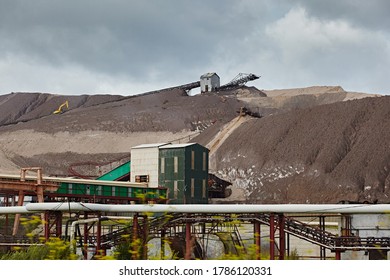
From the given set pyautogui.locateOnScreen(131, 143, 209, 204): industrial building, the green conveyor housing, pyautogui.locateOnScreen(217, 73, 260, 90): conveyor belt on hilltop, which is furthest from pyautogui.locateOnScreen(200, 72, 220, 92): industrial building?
pyautogui.locateOnScreen(131, 143, 209, 204): industrial building

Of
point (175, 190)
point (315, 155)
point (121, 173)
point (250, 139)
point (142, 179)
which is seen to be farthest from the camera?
point (250, 139)

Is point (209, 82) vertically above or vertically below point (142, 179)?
above

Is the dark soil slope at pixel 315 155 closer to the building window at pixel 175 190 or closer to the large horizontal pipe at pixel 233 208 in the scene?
the building window at pixel 175 190

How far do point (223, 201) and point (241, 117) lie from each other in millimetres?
25187

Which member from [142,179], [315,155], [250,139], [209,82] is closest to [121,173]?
[142,179]

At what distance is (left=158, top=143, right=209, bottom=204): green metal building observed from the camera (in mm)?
37406

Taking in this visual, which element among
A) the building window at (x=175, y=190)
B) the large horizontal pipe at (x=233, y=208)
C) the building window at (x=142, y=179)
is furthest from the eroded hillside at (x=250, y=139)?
the large horizontal pipe at (x=233, y=208)

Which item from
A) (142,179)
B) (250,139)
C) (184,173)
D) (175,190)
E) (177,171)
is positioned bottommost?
(175,190)

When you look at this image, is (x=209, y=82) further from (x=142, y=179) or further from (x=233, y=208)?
(x=233, y=208)

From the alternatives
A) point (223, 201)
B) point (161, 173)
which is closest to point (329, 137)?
point (223, 201)

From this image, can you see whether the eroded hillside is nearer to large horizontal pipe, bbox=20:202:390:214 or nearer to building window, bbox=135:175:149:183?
building window, bbox=135:175:149:183

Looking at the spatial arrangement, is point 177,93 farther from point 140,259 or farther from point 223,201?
point 140,259

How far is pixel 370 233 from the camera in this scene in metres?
18.3

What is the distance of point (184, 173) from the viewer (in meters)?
38.0
